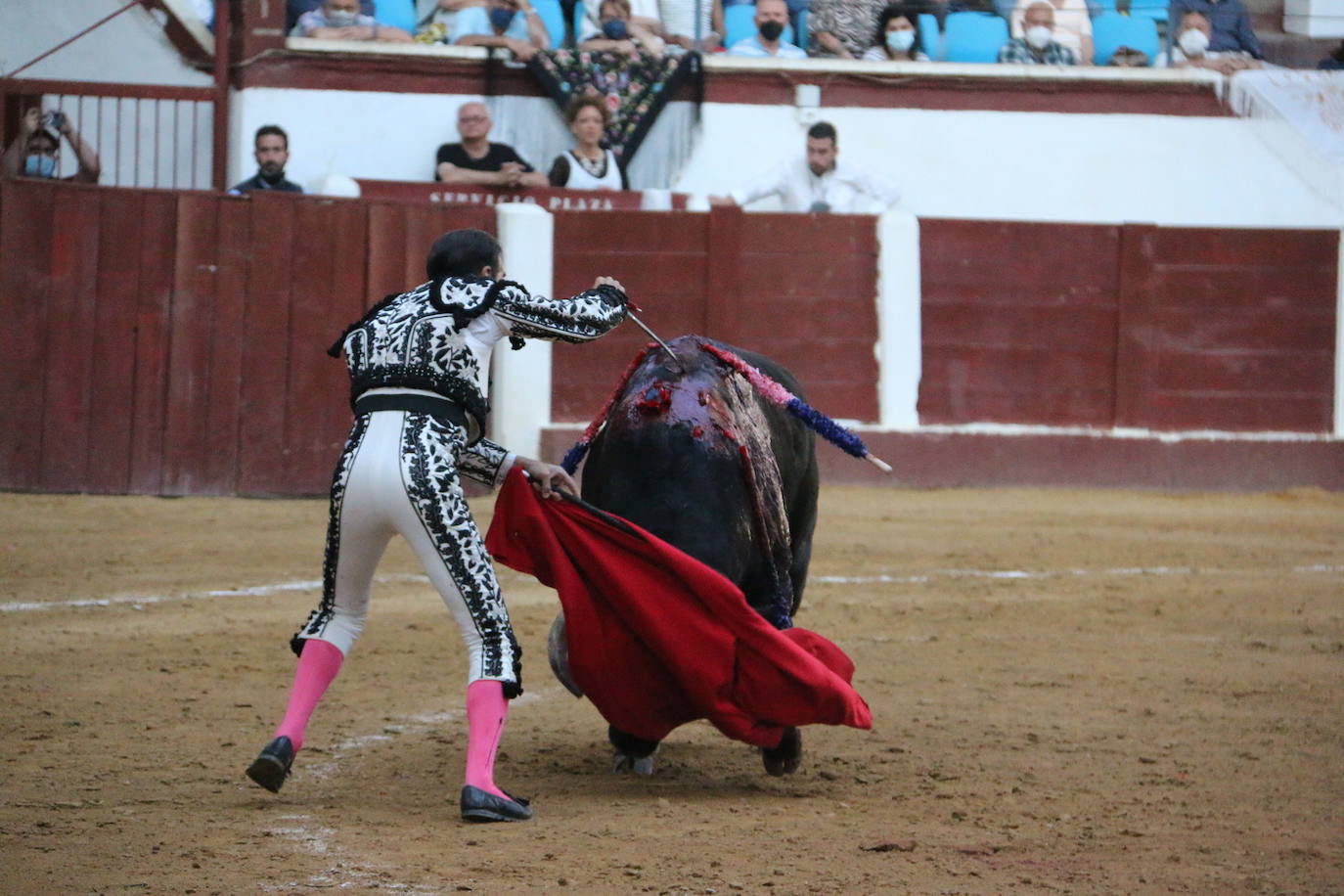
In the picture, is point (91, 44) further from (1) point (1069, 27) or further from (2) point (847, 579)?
(1) point (1069, 27)

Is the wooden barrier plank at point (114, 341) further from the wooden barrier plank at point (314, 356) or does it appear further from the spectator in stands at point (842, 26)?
the spectator in stands at point (842, 26)

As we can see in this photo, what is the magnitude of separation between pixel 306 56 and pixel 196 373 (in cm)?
241

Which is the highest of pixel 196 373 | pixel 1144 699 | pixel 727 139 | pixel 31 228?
pixel 727 139

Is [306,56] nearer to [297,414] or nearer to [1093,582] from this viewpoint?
[297,414]

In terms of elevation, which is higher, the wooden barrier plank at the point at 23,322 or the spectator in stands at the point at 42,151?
the spectator in stands at the point at 42,151

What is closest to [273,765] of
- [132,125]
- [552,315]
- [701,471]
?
[552,315]

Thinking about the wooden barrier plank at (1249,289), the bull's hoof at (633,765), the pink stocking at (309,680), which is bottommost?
the bull's hoof at (633,765)

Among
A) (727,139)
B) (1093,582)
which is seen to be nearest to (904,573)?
(1093,582)

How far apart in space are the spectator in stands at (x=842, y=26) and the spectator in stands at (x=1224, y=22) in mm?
1939

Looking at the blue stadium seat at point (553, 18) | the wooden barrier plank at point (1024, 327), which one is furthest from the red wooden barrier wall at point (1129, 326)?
the blue stadium seat at point (553, 18)

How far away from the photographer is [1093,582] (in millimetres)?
6852

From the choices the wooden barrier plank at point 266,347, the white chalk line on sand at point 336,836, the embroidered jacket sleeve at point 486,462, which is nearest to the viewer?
the white chalk line on sand at point 336,836

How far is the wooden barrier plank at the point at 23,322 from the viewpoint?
324 inches

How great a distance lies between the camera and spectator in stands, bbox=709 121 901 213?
9734mm
